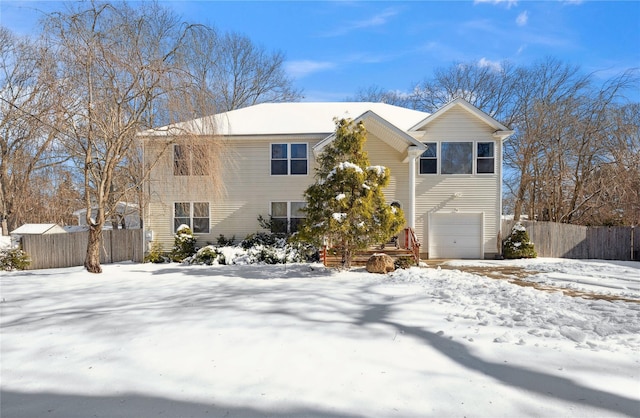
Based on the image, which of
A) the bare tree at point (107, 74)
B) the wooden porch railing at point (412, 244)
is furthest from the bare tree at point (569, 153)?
the bare tree at point (107, 74)

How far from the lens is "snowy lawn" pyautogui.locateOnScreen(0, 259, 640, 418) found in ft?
8.89

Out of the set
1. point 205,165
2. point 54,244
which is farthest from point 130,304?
point 54,244

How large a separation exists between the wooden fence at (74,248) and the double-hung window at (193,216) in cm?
161

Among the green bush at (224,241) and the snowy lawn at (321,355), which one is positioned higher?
the green bush at (224,241)

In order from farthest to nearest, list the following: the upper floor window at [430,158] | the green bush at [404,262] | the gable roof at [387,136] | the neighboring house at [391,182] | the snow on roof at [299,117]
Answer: the snow on roof at [299,117] → the upper floor window at [430,158] → the neighboring house at [391,182] → the gable roof at [387,136] → the green bush at [404,262]

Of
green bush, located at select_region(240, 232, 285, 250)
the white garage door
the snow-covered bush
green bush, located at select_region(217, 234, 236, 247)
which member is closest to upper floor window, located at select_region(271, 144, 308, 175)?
green bush, located at select_region(240, 232, 285, 250)

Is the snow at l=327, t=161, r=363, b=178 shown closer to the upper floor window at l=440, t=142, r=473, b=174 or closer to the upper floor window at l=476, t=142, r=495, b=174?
the upper floor window at l=440, t=142, r=473, b=174

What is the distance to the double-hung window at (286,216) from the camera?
1460 centimetres

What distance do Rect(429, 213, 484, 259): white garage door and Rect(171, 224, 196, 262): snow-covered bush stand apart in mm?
10087

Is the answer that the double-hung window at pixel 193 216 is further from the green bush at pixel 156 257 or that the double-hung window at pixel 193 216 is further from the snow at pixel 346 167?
the snow at pixel 346 167

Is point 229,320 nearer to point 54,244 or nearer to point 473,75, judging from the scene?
point 54,244

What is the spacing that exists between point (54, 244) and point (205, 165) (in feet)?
27.1

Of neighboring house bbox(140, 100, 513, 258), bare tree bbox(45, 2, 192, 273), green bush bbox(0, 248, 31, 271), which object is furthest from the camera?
neighboring house bbox(140, 100, 513, 258)

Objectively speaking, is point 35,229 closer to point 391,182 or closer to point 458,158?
point 391,182
